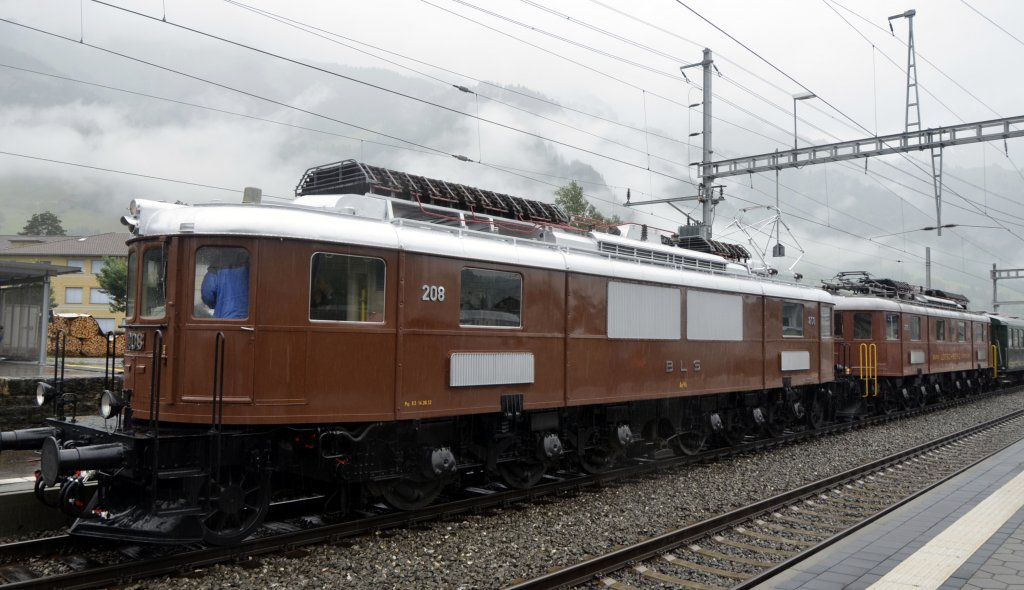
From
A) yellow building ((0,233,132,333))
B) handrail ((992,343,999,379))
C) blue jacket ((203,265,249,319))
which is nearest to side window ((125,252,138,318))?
blue jacket ((203,265,249,319))

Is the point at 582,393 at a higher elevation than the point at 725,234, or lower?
lower

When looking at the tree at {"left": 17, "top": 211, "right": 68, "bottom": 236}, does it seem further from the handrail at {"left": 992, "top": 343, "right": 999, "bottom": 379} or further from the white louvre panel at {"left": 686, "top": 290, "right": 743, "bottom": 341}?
the white louvre panel at {"left": 686, "top": 290, "right": 743, "bottom": 341}

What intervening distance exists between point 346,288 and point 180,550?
2.94 m

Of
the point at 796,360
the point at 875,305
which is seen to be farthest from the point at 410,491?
the point at 875,305

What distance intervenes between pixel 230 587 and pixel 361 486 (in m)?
2.25

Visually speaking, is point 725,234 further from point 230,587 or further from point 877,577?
point 230,587

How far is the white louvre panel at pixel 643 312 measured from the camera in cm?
1072

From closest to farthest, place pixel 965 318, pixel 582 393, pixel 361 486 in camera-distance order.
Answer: pixel 361 486 → pixel 582 393 → pixel 965 318

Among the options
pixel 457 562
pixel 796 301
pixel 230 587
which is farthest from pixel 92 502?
pixel 796 301

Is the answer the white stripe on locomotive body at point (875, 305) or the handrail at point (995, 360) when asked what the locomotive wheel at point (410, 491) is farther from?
the handrail at point (995, 360)

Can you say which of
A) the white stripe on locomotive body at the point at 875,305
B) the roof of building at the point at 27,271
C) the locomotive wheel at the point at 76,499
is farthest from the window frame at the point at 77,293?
the locomotive wheel at the point at 76,499

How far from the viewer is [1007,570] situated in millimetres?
6016

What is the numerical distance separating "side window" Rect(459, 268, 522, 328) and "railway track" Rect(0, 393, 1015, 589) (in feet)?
7.22

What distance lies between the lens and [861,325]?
21391 millimetres
